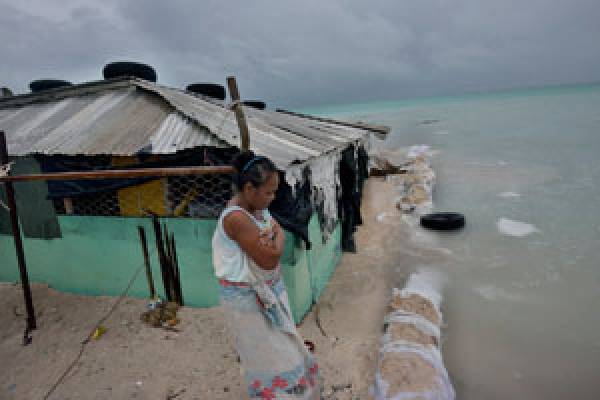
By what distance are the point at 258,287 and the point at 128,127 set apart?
3350mm

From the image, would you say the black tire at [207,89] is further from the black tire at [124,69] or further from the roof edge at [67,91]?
the roof edge at [67,91]

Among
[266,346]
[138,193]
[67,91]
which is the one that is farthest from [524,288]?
[67,91]

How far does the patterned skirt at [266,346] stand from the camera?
1.96 metres

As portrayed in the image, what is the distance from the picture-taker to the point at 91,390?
11.0ft

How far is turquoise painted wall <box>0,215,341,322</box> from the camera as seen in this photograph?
4113 millimetres

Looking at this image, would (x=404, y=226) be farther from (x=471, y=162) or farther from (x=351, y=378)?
(x=471, y=162)

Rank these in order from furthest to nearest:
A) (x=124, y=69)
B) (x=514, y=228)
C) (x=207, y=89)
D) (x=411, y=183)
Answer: (x=411, y=183), (x=514, y=228), (x=207, y=89), (x=124, y=69)

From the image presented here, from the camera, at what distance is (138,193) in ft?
13.9

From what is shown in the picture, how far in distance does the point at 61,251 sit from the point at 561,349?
7160 mm

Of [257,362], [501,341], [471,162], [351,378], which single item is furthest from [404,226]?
[471,162]

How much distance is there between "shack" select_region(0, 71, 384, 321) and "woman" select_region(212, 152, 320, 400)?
1462 millimetres

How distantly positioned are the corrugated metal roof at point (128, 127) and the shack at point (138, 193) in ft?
0.08

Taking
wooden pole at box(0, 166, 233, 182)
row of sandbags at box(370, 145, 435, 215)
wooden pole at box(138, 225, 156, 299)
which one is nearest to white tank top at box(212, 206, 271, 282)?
wooden pole at box(0, 166, 233, 182)

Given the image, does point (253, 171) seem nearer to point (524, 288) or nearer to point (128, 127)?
point (128, 127)
